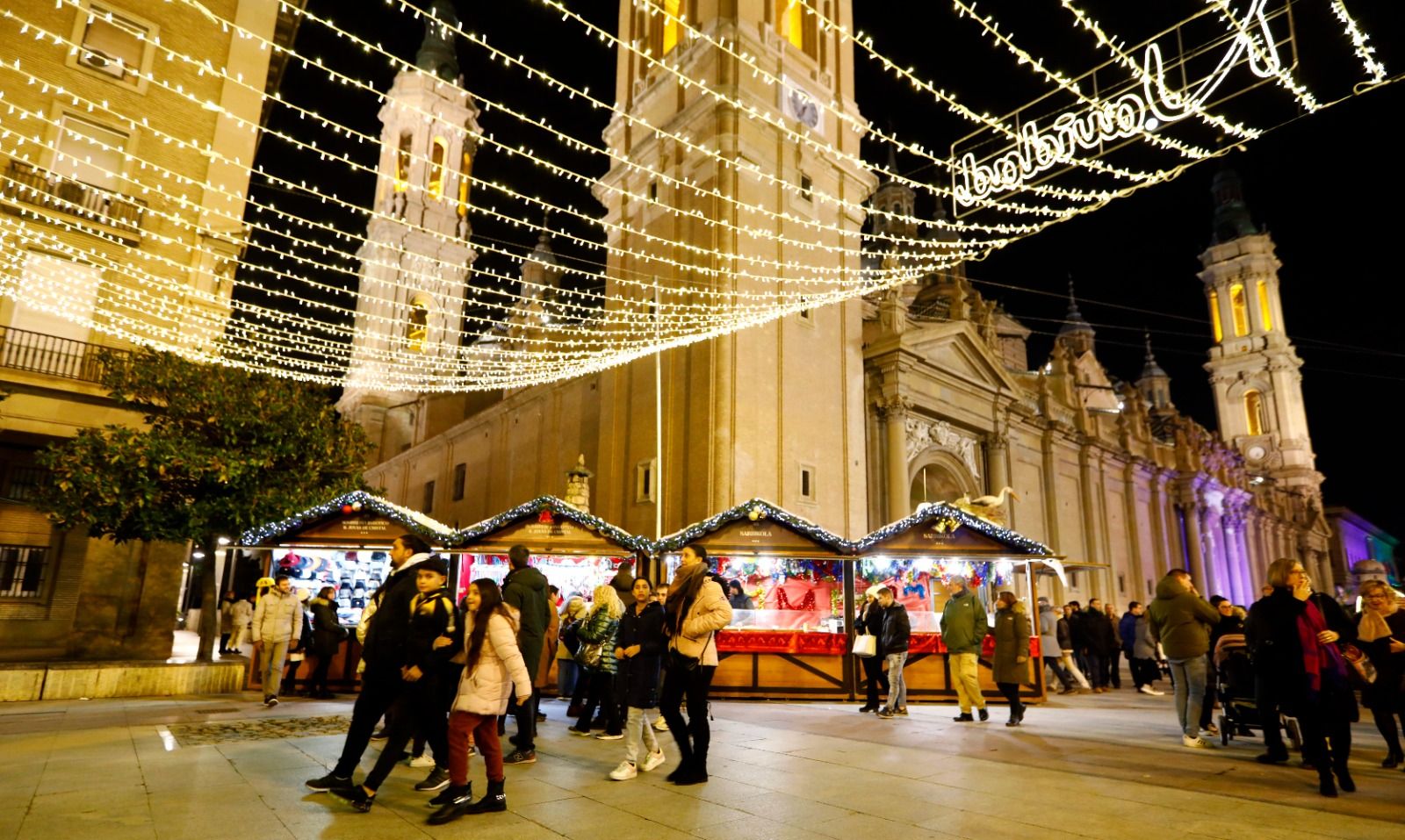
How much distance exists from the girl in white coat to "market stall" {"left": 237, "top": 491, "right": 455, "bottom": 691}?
8736 mm

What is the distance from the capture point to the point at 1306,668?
6156 millimetres

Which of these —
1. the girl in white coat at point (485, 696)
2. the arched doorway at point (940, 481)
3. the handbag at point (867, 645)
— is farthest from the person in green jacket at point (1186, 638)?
the arched doorway at point (940, 481)

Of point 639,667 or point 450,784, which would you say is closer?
point 450,784

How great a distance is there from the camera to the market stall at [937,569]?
42.5 feet

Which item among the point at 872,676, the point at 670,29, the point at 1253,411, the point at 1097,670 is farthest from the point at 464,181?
the point at 1253,411

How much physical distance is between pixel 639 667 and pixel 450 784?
179cm

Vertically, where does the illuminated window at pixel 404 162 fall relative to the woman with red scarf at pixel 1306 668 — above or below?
above

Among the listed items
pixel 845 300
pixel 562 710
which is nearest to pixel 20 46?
pixel 562 710

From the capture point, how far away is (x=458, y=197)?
45.4 meters

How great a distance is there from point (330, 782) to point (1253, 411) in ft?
232

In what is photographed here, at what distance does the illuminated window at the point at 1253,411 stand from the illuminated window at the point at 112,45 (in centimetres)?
6819

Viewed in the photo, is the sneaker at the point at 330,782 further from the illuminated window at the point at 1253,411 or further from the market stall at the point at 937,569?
the illuminated window at the point at 1253,411

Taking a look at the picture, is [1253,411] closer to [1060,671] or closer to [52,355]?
[1060,671]

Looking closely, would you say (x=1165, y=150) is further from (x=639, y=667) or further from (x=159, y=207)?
(x=159, y=207)
